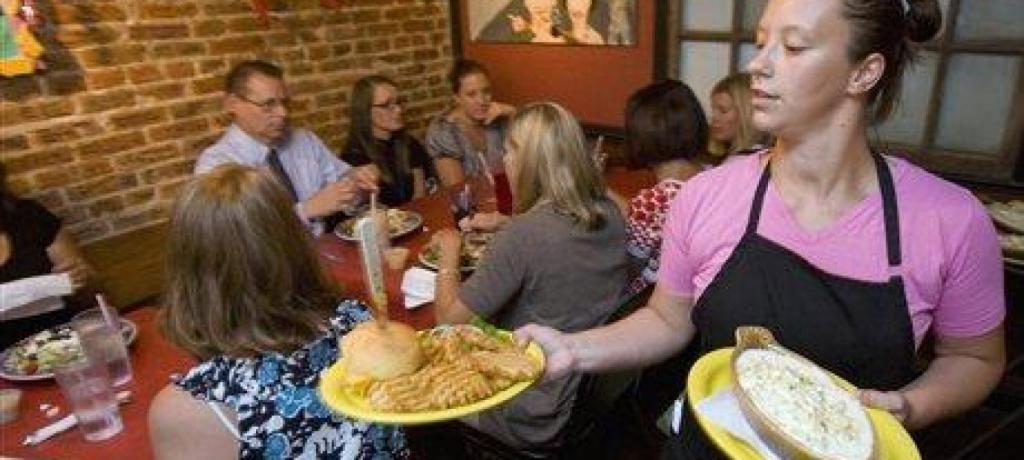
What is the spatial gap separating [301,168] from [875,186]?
103 inches

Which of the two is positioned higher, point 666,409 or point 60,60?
point 60,60

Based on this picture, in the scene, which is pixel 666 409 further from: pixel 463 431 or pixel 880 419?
pixel 880 419

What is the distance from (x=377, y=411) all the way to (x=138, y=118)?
2755 mm

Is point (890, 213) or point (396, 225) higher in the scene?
point (890, 213)

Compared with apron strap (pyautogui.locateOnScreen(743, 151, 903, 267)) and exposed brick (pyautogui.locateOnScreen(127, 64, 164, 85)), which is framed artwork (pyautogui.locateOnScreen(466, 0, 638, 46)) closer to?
exposed brick (pyautogui.locateOnScreen(127, 64, 164, 85))

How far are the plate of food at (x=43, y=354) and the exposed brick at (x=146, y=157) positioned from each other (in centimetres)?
146

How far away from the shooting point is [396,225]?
2619mm

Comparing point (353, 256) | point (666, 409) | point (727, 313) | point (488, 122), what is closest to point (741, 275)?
point (727, 313)

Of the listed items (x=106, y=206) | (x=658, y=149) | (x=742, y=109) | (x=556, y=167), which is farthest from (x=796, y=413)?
(x=106, y=206)

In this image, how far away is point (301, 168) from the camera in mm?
3160

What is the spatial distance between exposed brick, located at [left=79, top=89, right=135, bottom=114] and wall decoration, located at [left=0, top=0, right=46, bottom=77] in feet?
0.85

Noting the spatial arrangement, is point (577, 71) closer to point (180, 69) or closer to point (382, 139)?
point (382, 139)

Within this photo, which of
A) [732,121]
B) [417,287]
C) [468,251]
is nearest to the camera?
[417,287]

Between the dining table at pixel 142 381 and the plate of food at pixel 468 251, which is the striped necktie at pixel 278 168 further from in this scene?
the plate of food at pixel 468 251
